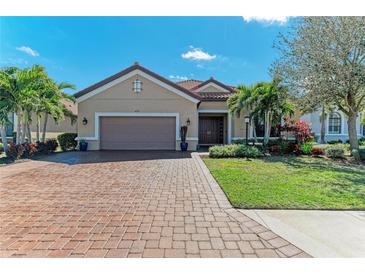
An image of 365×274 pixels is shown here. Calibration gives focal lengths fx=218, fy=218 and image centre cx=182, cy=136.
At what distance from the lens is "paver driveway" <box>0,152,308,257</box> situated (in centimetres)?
304

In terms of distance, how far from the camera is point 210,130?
60.7 ft

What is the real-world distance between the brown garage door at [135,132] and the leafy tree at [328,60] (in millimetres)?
8084

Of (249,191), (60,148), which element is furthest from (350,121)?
(60,148)

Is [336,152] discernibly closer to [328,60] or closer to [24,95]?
[328,60]

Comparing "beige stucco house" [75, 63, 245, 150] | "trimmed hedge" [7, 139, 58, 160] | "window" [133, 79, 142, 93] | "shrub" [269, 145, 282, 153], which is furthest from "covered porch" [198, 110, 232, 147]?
"trimmed hedge" [7, 139, 58, 160]

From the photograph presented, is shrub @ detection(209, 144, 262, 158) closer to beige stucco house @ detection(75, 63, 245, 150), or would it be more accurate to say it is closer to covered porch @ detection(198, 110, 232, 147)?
beige stucco house @ detection(75, 63, 245, 150)

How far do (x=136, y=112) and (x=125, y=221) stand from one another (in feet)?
38.1

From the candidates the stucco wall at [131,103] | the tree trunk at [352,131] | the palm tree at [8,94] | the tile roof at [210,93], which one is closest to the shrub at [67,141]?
the stucco wall at [131,103]

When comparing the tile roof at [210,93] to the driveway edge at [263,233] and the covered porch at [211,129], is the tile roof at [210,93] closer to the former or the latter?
the covered porch at [211,129]

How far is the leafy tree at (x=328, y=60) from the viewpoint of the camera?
10.1 metres

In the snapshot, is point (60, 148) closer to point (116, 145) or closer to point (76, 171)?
point (116, 145)

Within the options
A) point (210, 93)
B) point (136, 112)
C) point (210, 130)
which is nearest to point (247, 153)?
point (210, 130)

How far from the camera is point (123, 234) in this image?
3.45 metres

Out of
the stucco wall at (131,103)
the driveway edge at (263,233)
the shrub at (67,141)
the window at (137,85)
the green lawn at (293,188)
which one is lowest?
the driveway edge at (263,233)
